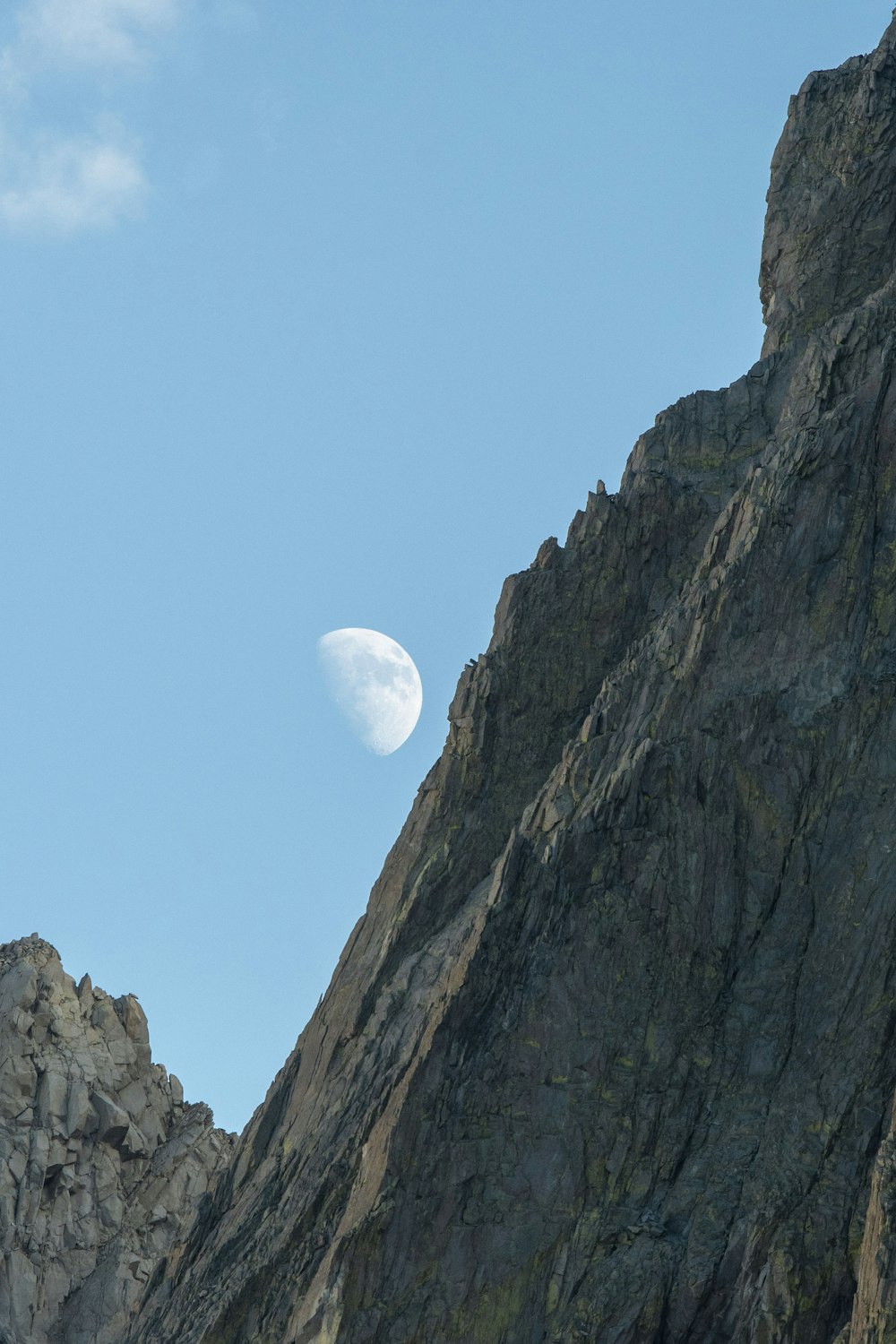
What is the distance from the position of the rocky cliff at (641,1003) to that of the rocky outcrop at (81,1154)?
17.1 meters

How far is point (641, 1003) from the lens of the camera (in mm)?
49500

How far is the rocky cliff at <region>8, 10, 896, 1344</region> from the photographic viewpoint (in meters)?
45.8

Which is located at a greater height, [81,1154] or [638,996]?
[81,1154]

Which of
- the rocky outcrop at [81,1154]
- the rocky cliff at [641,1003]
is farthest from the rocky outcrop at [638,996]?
the rocky outcrop at [81,1154]

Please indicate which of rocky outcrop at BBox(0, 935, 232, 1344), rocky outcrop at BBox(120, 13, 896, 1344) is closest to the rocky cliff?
rocky outcrop at BBox(120, 13, 896, 1344)

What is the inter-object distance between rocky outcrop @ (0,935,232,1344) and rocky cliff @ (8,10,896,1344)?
56.2 feet

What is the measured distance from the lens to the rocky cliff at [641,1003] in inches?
1801

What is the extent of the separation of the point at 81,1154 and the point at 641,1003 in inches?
1569

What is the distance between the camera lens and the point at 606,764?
54156mm

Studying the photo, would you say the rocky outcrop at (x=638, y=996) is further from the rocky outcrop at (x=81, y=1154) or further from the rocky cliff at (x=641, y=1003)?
the rocky outcrop at (x=81, y=1154)

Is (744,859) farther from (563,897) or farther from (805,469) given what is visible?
A: (805,469)

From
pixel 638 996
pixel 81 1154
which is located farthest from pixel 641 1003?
pixel 81 1154

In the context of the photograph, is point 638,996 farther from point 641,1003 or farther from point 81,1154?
point 81,1154

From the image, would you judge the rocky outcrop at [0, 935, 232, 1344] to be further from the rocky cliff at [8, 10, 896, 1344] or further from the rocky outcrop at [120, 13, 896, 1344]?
the rocky outcrop at [120, 13, 896, 1344]
